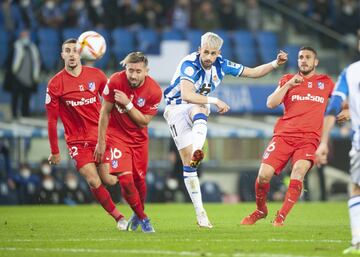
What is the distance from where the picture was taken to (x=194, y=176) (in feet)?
45.5

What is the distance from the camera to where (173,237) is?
1222cm

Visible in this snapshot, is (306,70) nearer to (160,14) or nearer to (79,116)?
(79,116)

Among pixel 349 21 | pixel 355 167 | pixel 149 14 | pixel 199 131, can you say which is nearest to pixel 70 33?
pixel 149 14

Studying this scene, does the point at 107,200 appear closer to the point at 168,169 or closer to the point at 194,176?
the point at 194,176

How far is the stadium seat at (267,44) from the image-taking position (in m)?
28.6

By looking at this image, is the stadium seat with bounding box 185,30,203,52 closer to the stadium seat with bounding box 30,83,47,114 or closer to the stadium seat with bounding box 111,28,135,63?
the stadium seat with bounding box 111,28,135,63

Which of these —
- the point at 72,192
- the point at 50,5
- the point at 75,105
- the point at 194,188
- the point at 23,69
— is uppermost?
the point at 50,5

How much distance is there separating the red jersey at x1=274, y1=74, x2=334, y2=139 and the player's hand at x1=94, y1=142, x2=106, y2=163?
2.83 metres

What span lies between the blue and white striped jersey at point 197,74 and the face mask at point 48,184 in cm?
941

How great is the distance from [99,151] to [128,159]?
0.38 metres

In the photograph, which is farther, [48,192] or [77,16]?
[77,16]

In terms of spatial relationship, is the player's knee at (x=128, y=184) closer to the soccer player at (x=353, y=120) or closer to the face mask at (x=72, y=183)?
the soccer player at (x=353, y=120)

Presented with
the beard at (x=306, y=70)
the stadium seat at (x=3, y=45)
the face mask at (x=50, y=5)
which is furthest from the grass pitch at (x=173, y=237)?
the face mask at (x=50, y=5)

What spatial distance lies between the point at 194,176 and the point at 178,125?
29.0 inches
